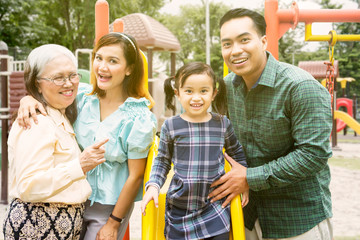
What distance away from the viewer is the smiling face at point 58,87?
1811 millimetres

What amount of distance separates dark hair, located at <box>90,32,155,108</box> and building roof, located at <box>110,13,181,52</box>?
7.67 m

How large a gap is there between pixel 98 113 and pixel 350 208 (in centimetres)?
422

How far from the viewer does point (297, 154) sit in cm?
183

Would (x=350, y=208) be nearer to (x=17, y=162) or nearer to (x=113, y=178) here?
(x=113, y=178)

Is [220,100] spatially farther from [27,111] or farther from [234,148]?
[27,111]

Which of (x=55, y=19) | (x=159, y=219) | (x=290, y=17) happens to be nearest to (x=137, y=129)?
(x=159, y=219)

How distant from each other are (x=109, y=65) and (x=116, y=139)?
0.42 m

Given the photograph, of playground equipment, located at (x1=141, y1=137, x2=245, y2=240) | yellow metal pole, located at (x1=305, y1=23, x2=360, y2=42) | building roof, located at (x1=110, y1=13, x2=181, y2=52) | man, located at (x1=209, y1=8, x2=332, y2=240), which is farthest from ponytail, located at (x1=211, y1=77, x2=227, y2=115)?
building roof, located at (x1=110, y1=13, x2=181, y2=52)

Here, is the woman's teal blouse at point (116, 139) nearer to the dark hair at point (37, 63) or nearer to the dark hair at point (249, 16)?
the dark hair at point (37, 63)

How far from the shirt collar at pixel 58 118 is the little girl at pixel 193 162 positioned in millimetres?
498

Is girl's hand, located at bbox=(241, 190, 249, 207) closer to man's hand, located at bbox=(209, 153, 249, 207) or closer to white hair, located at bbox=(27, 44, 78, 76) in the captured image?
man's hand, located at bbox=(209, 153, 249, 207)

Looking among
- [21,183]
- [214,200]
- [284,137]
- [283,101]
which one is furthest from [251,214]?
[21,183]

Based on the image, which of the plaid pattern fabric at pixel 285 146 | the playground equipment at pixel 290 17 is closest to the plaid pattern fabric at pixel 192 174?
the plaid pattern fabric at pixel 285 146

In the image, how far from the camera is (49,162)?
1.66 meters
